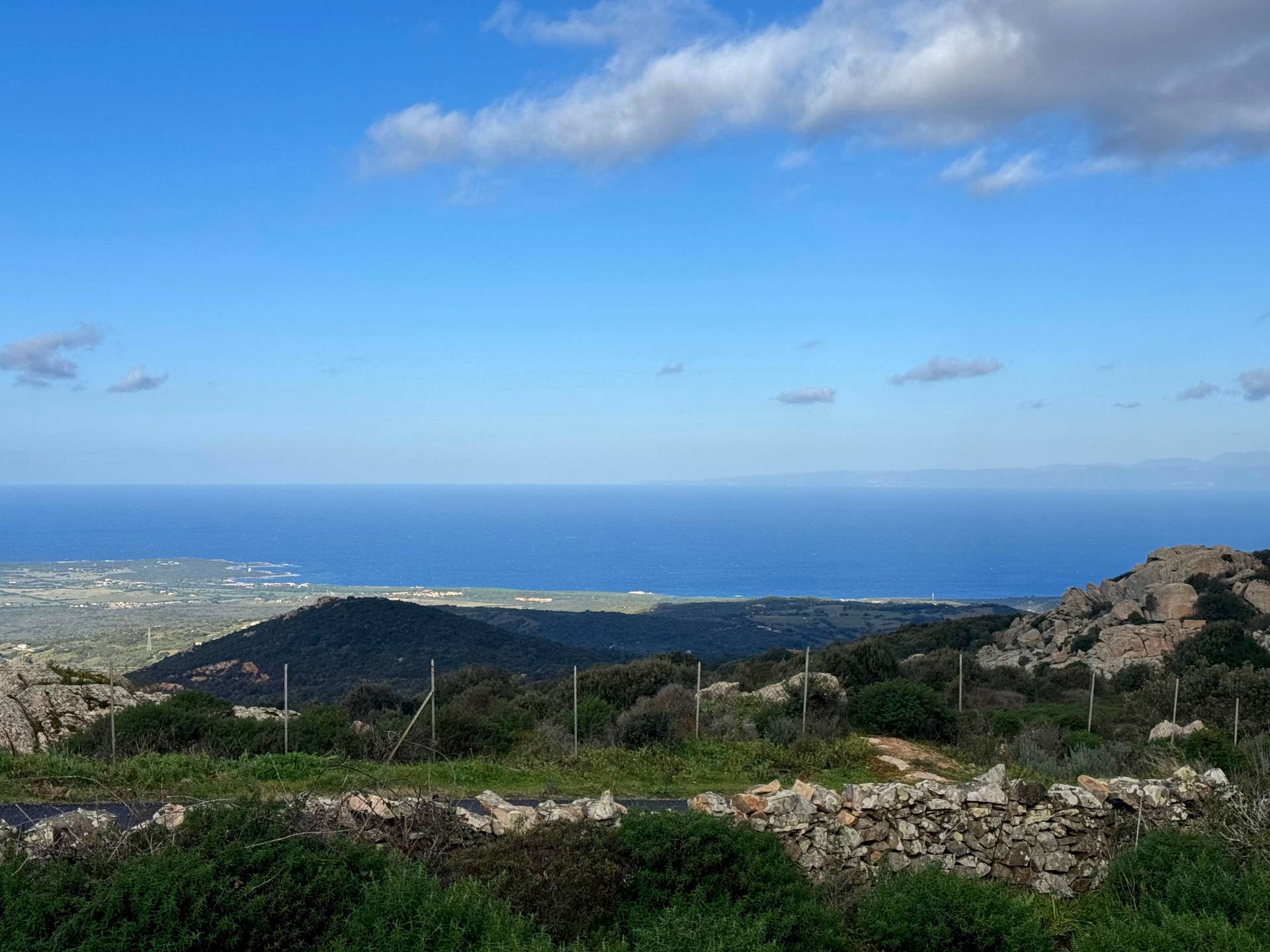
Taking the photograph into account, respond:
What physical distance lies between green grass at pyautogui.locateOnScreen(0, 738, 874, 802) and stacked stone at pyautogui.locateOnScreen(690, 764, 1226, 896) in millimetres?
3400

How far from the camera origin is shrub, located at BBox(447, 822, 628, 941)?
6500 mm

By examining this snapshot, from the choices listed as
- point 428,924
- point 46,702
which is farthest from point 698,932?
point 46,702

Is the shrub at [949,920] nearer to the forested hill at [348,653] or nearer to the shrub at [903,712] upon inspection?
the shrub at [903,712]

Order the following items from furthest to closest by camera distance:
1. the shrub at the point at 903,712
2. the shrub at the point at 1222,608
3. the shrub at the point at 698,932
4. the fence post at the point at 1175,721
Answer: the shrub at the point at 1222,608 < the shrub at the point at 903,712 < the fence post at the point at 1175,721 < the shrub at the point at 698,932

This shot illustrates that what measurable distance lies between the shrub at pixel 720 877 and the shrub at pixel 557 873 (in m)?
0.19

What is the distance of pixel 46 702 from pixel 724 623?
196 ft

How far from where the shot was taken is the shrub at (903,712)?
16.5m

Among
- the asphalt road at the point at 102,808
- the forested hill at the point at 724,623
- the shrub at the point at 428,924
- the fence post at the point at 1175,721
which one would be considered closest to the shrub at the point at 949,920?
the asphalt road at the point at 102,808

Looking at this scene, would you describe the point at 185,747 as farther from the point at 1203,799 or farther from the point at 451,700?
the point at 1203,799

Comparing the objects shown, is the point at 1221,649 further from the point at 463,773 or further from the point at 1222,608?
the point at 463,773

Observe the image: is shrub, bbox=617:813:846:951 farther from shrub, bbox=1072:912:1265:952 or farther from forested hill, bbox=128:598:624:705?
forested hill, bbox=128:598:624:705

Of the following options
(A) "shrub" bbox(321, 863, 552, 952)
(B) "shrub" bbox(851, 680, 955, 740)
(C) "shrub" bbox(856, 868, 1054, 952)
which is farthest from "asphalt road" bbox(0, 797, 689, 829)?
(B) "shrub" bbox(851, 680, 955, 740)

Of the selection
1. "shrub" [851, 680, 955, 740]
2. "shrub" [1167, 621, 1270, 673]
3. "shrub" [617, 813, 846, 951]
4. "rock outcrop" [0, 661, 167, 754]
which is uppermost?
"shrub" [617, 813, 846, 951]

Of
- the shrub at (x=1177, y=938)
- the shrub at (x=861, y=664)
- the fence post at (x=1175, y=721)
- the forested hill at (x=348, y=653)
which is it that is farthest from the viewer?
the forested hill at (x=348, y=653)
